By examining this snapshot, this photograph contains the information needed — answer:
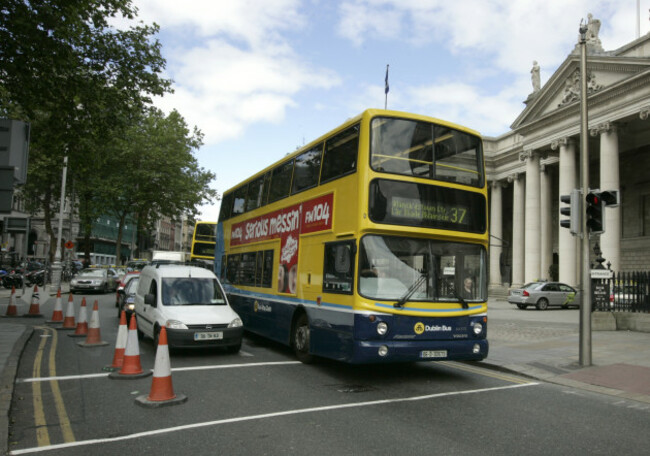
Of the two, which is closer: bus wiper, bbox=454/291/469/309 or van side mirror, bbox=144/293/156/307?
bus wiper, bbox=454/291/469/309

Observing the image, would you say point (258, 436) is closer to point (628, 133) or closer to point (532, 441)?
point (532, 441)

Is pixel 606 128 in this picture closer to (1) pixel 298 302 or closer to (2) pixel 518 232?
(2) pixel 518 232

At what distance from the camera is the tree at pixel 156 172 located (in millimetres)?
43094

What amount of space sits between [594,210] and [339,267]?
5.26 m

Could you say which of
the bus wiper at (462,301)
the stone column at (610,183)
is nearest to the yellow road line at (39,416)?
the bus wiper at (462,301)

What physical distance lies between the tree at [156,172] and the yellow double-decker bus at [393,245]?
35.7 m

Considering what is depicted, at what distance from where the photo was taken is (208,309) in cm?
1063

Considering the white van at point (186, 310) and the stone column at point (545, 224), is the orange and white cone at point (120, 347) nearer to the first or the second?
the white van at point (186, 310)

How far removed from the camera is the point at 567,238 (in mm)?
32156

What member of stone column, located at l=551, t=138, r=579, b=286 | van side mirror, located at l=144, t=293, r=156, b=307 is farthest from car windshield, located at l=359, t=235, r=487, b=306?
stone column, located at l=551, t=138, r=579, b=286

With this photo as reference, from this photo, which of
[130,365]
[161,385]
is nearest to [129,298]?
[130,365]

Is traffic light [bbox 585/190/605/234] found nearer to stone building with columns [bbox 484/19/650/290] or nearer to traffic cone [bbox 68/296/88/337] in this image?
traffic cone [bbox 68/296/88/337]

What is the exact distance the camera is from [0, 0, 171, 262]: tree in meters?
12.2

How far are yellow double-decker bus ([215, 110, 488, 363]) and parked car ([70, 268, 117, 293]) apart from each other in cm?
2353
